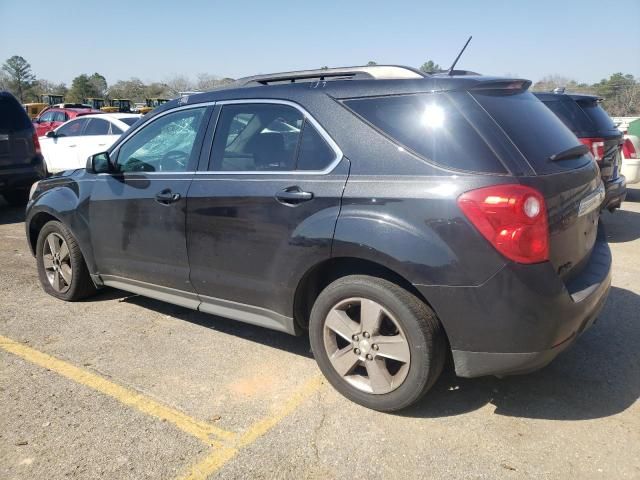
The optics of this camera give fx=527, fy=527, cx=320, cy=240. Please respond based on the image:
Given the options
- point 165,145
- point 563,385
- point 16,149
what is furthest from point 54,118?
point 563,385

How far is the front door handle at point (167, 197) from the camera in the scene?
3.61 meters

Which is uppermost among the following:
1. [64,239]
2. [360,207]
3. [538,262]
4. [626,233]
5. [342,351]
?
[360,207]

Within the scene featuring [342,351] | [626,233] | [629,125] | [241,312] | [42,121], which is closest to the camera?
[342,351]

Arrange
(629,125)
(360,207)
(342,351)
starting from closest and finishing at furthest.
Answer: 1. (360,207)
2. (342,351)
3. (629,125)

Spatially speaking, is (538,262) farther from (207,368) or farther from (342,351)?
(207,368)

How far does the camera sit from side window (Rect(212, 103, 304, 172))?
320cm

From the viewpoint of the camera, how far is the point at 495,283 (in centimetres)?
245

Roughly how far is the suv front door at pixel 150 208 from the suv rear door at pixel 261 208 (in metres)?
0.16

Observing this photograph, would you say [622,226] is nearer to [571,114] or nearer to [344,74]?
[571,114]

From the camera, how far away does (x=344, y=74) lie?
10.7 feet

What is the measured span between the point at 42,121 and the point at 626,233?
732 inches

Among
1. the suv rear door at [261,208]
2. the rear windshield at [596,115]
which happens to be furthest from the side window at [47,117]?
the suv rear door at [261,208]

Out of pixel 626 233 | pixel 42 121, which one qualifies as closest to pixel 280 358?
pixel 626 233

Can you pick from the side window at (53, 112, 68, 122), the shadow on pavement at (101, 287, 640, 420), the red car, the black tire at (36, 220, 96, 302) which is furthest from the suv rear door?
the side window at (53, 112, 68, 122)
